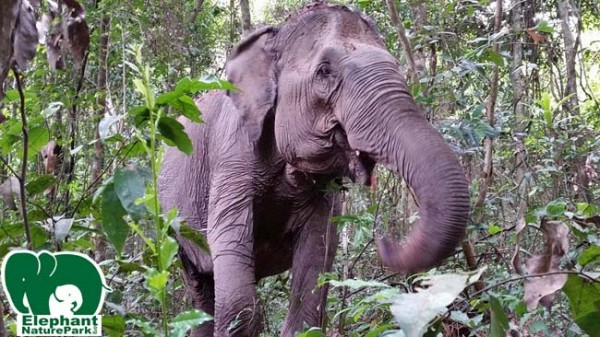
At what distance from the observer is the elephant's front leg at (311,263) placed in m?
4.34

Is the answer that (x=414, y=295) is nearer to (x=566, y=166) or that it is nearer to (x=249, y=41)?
(x=249, y=41)

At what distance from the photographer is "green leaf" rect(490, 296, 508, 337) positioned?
1.90m

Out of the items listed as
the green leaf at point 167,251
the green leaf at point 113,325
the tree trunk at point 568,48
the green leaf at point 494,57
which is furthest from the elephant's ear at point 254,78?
the tree trunk at point 568,48

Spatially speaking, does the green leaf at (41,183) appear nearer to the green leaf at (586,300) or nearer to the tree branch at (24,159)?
the tree branch at (24,159)

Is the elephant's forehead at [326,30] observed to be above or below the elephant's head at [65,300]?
above

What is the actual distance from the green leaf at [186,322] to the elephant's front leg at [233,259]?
2007 millimetres

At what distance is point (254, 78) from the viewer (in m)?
4.29

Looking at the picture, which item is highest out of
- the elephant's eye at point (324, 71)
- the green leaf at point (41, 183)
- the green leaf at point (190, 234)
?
the elephant's eye at point (324, 71)

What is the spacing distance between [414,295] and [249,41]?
2894 mm

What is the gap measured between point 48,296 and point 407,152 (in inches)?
67.2

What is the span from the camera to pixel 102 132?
7.70 ft

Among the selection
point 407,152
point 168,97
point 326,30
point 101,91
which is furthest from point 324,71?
point 101,91

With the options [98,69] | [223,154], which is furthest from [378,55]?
[98,69]

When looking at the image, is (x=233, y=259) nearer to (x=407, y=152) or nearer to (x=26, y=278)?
(x=407, y=152)
